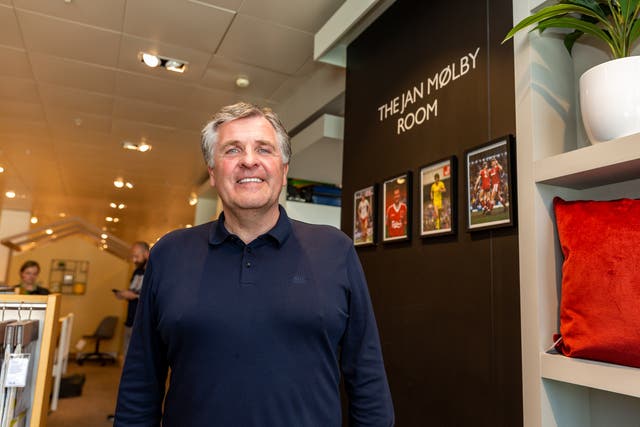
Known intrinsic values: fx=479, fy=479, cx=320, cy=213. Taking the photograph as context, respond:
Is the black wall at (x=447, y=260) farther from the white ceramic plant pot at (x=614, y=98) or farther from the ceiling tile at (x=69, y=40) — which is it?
the ceiling tile at (x=69, y=40)

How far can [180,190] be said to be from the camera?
311 inches

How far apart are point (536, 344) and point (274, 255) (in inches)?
34.1

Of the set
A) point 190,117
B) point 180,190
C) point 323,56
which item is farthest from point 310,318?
point 180,190

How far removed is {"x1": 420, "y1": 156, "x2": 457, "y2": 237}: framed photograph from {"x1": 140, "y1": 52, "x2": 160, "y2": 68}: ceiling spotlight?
2.34 meters

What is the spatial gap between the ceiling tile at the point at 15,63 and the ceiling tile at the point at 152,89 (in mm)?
651

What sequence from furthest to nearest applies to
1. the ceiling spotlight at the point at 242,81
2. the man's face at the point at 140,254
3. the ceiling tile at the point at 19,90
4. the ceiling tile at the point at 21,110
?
the man's face at the point at 140,254, the ceiling tile at the point at 21,110, the ceiling tile at the point at 19,90, the ceiling spotlight at the point at 242,81

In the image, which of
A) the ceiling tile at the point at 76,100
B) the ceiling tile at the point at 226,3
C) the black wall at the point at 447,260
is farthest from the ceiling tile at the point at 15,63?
the black wall at the point at 447,260

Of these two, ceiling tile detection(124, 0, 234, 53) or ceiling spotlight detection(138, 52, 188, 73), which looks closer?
ceiling tile detection(124, 0, 234, 53)

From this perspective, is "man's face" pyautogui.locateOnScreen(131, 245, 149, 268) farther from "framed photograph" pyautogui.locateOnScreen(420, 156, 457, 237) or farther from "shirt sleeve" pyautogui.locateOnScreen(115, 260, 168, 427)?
"shirt sleeve" pyautogui.locateOnScreen(115, 260, 168, 427)

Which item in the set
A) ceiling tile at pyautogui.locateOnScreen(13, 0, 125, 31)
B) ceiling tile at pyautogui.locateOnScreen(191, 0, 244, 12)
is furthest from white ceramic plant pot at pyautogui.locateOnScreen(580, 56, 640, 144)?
ceiling tile at pyautogui.locateOnScreen(13, 0, 125, 31)

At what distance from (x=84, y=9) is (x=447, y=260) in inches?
103

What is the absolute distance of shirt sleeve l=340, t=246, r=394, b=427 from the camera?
1271 mm

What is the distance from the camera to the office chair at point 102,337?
10.2m

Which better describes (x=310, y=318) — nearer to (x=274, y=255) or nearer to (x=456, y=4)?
(x=274, y=255)
